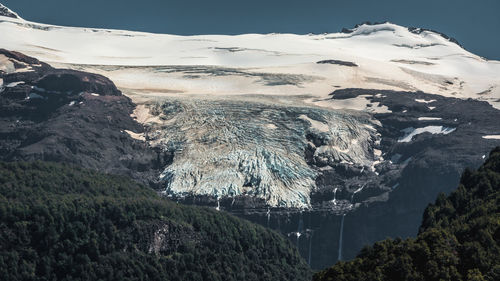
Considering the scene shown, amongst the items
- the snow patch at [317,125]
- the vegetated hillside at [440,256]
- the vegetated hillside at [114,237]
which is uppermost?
the snow patch at [317,125]

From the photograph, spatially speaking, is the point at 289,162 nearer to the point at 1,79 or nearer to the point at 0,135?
the point at 0,135

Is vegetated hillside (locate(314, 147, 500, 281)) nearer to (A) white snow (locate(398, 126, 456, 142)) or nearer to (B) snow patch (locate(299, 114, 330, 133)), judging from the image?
(B) snow patch (locate(299, 114, 330, 133))

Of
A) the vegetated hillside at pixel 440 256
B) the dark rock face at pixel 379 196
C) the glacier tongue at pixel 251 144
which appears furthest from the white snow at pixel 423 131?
the vegetated hillside at pixel 440 256

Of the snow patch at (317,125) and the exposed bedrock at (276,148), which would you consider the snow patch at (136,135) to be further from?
the snow patch at (317,125)

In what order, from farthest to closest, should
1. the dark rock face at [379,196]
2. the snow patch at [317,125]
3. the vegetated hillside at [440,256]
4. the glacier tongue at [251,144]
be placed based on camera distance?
the snow patch at [317,125], the glacier tongue at [251,144], the dark rock face at [379,196], the vegetated hillside at [440,256]

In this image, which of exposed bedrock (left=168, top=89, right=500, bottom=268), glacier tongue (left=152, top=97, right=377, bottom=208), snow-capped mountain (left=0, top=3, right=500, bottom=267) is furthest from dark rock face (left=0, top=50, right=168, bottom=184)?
exposed bedrock (left=168, top=89, right=500, bottom=268)

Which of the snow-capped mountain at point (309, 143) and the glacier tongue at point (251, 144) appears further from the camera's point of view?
the glacier tongue at point (251, 144)

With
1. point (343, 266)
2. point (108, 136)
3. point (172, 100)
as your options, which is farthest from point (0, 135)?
point (343, 266)

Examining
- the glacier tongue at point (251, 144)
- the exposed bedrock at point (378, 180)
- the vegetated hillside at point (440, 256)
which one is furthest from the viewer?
the glacier tongue at point (251, 144)
